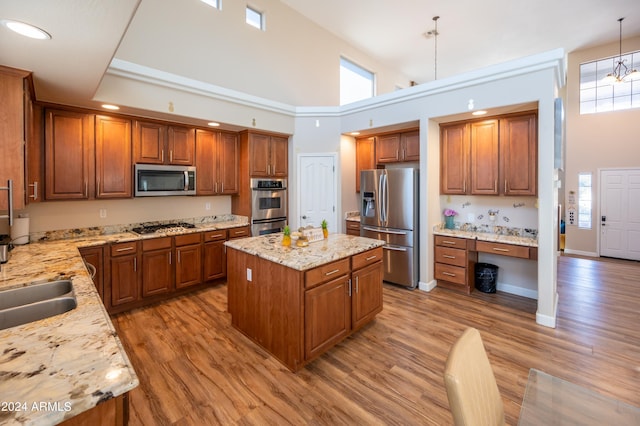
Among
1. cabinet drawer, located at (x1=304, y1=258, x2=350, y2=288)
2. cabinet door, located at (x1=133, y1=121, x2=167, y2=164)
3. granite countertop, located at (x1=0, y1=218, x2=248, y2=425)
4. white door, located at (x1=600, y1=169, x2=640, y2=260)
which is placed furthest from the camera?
white door, located at (x1=600, y1=169, x2=640, y2=260)

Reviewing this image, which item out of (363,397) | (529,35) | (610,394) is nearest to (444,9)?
(529,35)

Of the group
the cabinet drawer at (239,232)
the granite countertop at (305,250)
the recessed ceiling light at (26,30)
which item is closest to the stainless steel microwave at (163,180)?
the cabinet drawer at (239,232)

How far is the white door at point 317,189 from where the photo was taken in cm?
527

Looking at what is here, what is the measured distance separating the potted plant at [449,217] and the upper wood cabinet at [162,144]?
13.5 ft

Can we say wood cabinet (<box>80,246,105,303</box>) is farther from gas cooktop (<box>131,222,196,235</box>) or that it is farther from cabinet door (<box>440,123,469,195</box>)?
cabinet door (<box>440,123,469,195</box>)

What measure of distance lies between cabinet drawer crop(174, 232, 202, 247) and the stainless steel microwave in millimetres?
659

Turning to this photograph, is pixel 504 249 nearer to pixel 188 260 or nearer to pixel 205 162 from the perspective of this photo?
pixel 188 260

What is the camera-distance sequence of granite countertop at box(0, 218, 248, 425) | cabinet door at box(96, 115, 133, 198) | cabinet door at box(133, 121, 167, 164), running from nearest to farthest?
granite countertop at box(0, 218, 248, 425), cabinet door at box(96, 115, 133, 198), cabinet door at box(133, 121, 167, 164)

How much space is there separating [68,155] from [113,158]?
0.44 m

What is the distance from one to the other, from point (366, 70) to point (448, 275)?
5.40 m

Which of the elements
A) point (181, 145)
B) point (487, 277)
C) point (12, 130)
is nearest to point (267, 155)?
point (181, 145)

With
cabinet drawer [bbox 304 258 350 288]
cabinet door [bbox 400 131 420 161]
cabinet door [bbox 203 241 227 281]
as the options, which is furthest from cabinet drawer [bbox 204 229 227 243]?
cabinet door [bbox 400 131 420 161]

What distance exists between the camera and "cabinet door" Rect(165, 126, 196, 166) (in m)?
4.20

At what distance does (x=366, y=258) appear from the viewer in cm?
302
